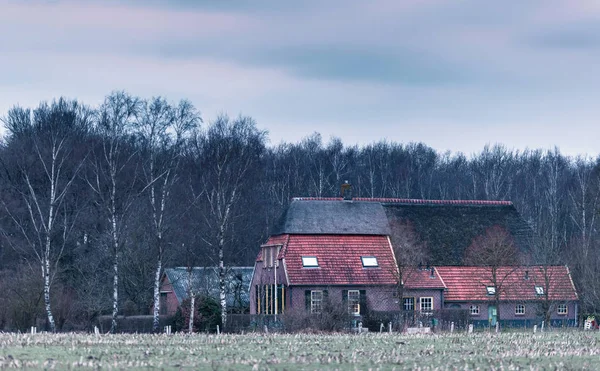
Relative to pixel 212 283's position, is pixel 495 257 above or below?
above

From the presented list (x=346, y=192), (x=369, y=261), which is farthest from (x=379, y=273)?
(x=346, y=192)

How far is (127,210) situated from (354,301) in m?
16.1

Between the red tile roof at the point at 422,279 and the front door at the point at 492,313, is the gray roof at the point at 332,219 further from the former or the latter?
the front door at the point at 492,313

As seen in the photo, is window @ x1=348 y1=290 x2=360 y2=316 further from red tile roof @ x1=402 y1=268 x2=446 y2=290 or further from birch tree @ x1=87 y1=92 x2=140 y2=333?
birch tree @ x1=87 y1=92 x2=140 y2=333

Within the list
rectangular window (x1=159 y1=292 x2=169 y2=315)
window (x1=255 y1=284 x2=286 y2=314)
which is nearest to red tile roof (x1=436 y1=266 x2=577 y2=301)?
window (x1=255 y1=284 x2=286 y2=314)

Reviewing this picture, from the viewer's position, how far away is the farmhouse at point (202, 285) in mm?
71250

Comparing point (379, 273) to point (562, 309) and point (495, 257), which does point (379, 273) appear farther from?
point (562, 309)

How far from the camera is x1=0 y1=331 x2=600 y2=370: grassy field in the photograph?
28.7 meters

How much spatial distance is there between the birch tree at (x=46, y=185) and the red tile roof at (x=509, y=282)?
22115mm

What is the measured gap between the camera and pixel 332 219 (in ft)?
226

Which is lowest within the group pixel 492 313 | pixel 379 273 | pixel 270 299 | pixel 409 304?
pixel 492 313

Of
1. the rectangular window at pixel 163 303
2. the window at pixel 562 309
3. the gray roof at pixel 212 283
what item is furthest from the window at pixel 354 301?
the rectangular window at pixel 163 303

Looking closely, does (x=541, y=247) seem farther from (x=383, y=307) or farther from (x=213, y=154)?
(x=213, y=154)

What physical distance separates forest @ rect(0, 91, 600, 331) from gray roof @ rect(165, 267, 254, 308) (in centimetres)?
91
